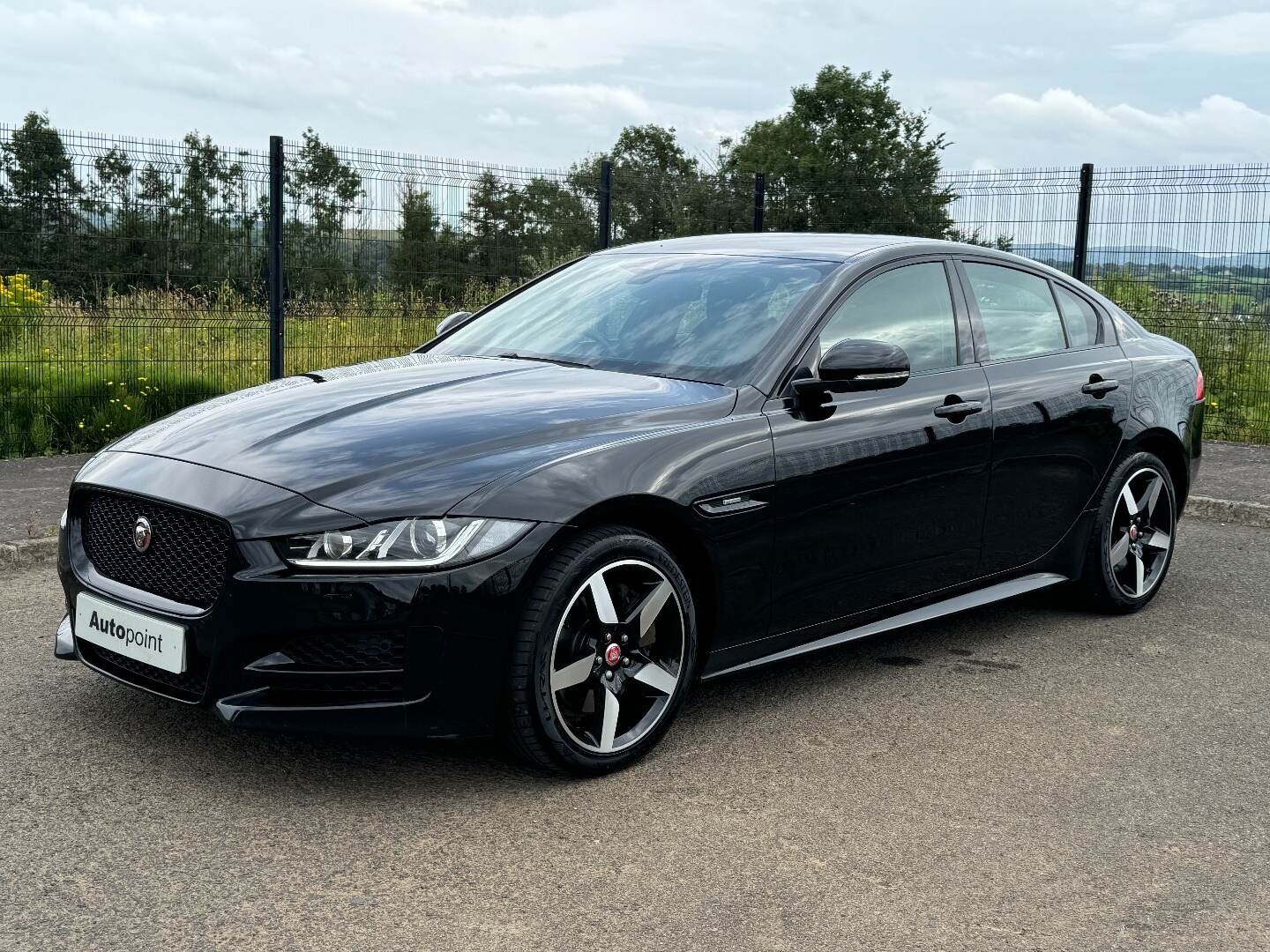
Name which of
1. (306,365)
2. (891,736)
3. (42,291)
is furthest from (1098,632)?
(42,291)

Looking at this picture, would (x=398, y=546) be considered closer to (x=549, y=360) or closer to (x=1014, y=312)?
(x=549, y=360)

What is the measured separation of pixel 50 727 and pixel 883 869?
2.60m

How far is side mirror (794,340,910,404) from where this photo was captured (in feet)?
14.5

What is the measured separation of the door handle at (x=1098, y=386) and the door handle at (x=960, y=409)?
2.69ft

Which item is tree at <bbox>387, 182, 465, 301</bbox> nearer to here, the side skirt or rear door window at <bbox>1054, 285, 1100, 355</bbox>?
rear door window at <bbox>1054, 285, 1100, 355</bbox>

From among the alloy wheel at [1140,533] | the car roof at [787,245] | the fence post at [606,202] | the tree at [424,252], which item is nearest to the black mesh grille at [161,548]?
the car roof at [787,245]

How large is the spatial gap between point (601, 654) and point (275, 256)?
7121 millimetres

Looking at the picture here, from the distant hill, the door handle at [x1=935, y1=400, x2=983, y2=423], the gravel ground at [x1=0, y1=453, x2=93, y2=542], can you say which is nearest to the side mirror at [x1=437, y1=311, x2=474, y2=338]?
the door handle at [x1=935, y1=400, x2=983, y2=423]

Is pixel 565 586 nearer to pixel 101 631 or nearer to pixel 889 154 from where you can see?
pixel 101 631

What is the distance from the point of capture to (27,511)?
728 centimetres

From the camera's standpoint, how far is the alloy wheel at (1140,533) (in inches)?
235

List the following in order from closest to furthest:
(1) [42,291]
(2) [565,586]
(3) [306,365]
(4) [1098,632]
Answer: (2) [565,586]
(4) [1098,632]
(1) [42,291]
(3) [306,365]

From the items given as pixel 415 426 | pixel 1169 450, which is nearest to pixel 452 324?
pixel 415 426

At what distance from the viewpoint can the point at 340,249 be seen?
10375 millimetres
